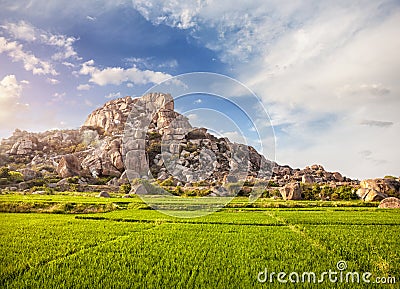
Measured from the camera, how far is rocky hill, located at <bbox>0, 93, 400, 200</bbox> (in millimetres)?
20489

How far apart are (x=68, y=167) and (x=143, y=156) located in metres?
42.3

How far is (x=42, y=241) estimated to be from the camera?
980cm

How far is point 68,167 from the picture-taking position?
6456cm

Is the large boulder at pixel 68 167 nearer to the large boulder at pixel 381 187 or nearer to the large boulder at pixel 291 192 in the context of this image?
the large boulder at pixel 291 192

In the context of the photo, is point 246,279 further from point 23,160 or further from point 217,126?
point 23,160

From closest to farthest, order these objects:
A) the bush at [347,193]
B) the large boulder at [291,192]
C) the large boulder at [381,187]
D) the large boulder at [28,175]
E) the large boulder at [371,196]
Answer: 1. the large boulder at [371,196]
2. the large boulder at [381,187]
3. the large boulder at [291,192]
4. the bush at [347,193]
5. the large boulder at [28,175]

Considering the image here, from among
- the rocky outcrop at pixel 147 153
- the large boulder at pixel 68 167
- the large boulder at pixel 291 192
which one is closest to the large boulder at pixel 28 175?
the rocky outcrop at pixel 147 153

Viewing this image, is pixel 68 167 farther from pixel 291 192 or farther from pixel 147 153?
pixel 291 192

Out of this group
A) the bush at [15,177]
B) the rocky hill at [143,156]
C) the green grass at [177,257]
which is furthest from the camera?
the bush at [15,177]

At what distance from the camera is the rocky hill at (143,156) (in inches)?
807

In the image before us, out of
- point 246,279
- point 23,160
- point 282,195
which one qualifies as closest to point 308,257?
point 246,279

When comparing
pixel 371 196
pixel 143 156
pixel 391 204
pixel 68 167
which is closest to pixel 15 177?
pixel 68 167

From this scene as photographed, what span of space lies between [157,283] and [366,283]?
3.95 m

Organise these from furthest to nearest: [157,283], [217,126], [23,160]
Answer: [23,160] < [217,126] < [157,283]
